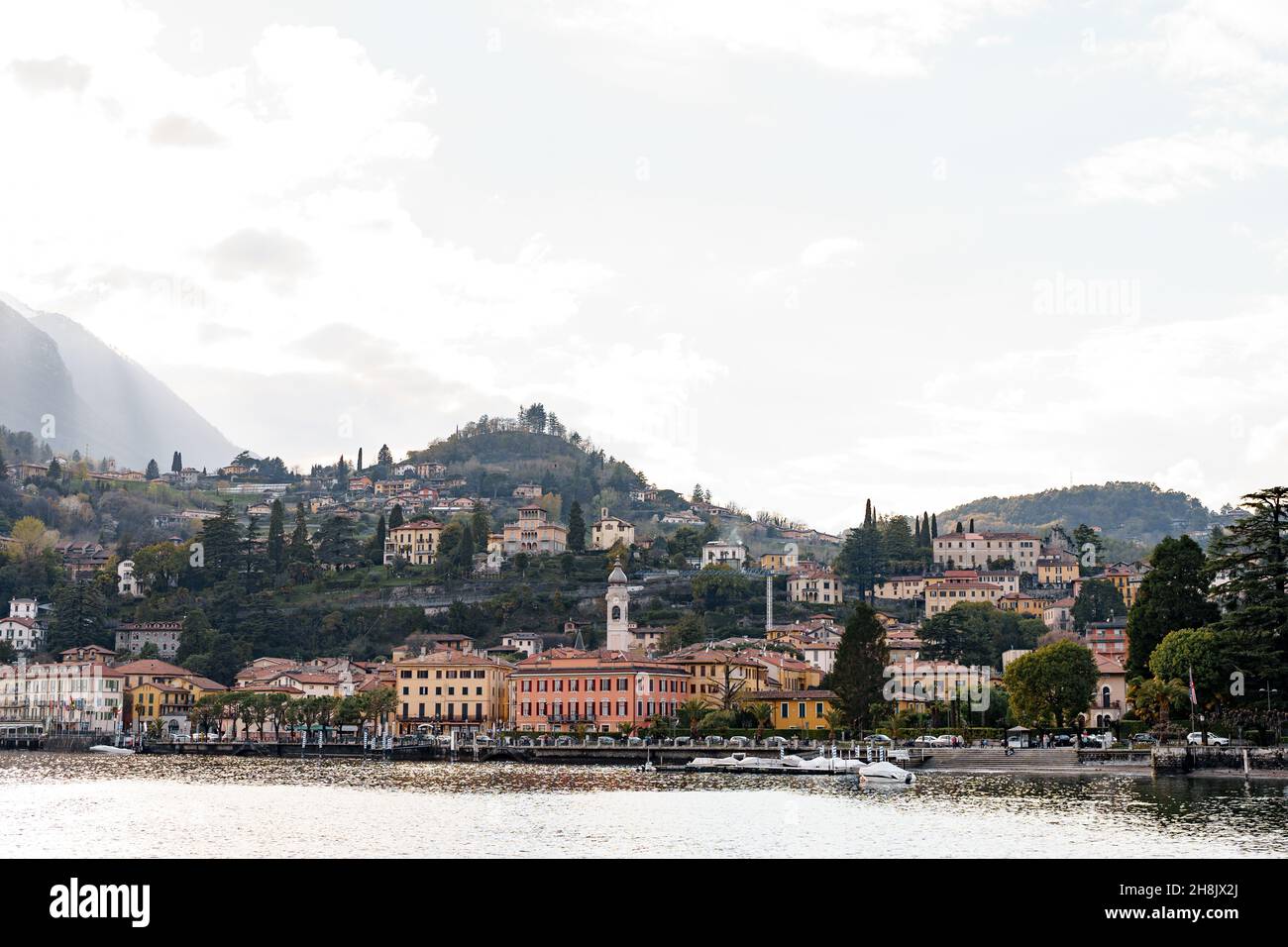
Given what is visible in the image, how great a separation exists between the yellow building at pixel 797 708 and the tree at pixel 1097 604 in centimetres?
6242

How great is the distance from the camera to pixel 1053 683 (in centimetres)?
8450

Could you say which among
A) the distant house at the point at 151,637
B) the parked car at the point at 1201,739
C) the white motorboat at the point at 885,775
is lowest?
the white motorboat at the point at 885,775

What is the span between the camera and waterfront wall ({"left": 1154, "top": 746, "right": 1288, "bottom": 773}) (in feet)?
211

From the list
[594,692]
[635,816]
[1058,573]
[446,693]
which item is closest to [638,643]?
[446,693]

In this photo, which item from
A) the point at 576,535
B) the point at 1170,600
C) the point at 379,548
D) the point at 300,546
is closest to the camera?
the point at 1170,600

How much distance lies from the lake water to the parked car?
4157mm

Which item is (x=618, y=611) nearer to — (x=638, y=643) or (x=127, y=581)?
(x=638, y=643)

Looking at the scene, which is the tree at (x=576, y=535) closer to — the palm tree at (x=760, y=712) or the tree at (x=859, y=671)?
the palm tree at (x=760, y=712)

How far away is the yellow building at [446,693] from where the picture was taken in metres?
118

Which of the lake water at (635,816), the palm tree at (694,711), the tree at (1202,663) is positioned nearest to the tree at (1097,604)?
the palm tree at (694,711)

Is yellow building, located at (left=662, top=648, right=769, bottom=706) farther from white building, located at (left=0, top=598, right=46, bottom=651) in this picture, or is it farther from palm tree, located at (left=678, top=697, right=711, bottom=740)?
white building, located at (left=0, top=598, right=46, bottom=651)

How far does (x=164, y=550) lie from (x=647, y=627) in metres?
65.7

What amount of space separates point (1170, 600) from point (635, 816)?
136 ft
